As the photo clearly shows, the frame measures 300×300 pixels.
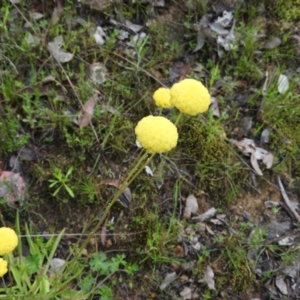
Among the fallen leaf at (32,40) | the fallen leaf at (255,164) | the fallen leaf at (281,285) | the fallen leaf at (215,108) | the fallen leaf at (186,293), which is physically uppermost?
the fallen leaf at (32,40)

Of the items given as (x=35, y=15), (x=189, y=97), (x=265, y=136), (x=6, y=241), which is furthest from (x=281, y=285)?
(x=35, y=15)

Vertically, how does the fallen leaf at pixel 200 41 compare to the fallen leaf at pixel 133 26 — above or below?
below

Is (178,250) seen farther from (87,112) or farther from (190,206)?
(87,112)

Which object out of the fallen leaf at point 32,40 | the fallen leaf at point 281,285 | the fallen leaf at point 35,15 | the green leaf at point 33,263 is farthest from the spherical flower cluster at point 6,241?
the fallen leaf at point 35,15

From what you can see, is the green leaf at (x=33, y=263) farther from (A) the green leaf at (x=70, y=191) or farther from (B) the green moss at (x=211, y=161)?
(B) the green moss at (x=211, y=161)

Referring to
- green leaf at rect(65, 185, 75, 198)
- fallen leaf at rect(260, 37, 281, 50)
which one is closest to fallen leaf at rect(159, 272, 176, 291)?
green leaf at rect(65, 185, 75, 198)

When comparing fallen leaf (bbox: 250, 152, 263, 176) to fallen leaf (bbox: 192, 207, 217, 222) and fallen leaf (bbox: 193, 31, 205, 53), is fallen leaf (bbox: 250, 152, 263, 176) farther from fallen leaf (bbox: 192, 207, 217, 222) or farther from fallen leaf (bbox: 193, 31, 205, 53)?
fallen leaf (bbox: 193, 31, 205, 53)
